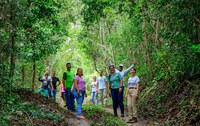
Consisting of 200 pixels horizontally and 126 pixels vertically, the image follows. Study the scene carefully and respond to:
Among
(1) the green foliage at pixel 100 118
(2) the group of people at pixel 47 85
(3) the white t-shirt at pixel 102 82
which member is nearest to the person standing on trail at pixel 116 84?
(1) the green foliage at pixel 100 118

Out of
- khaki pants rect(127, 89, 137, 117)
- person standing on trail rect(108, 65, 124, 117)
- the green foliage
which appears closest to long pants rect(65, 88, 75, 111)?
the green foliage

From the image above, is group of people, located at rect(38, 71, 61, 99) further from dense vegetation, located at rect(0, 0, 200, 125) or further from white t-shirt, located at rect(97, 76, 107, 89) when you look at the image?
white t-shirt, located at rect(97, 76, 107, 89)

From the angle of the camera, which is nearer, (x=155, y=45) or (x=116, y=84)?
(x=116, y=84)

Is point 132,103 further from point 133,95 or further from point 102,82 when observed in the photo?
point 102,82

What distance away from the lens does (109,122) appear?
29.6 ft

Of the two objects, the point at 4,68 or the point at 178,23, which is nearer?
the point at 4,68

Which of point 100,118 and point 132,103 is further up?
point 132,103

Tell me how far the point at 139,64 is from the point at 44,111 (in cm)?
973

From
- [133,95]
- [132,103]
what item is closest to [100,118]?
[132,103]

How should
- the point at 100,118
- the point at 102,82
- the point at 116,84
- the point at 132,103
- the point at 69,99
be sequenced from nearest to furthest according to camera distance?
the point at 132,103 → the point at 100,118 → the point at 116,84 → the point at 69,99 → the point at 102,82

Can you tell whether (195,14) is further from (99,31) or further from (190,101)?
(99,31)

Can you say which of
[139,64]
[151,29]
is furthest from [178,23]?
[139,64]

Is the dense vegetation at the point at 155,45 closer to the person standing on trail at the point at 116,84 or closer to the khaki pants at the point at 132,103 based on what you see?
the khaki pants at the point at 132,103

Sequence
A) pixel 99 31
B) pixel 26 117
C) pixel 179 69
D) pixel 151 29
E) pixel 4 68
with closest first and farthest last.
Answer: pixel 26 117 < pixel 4 68 < pixel 179 69 < pixel 151 29 < pixel 99 31
